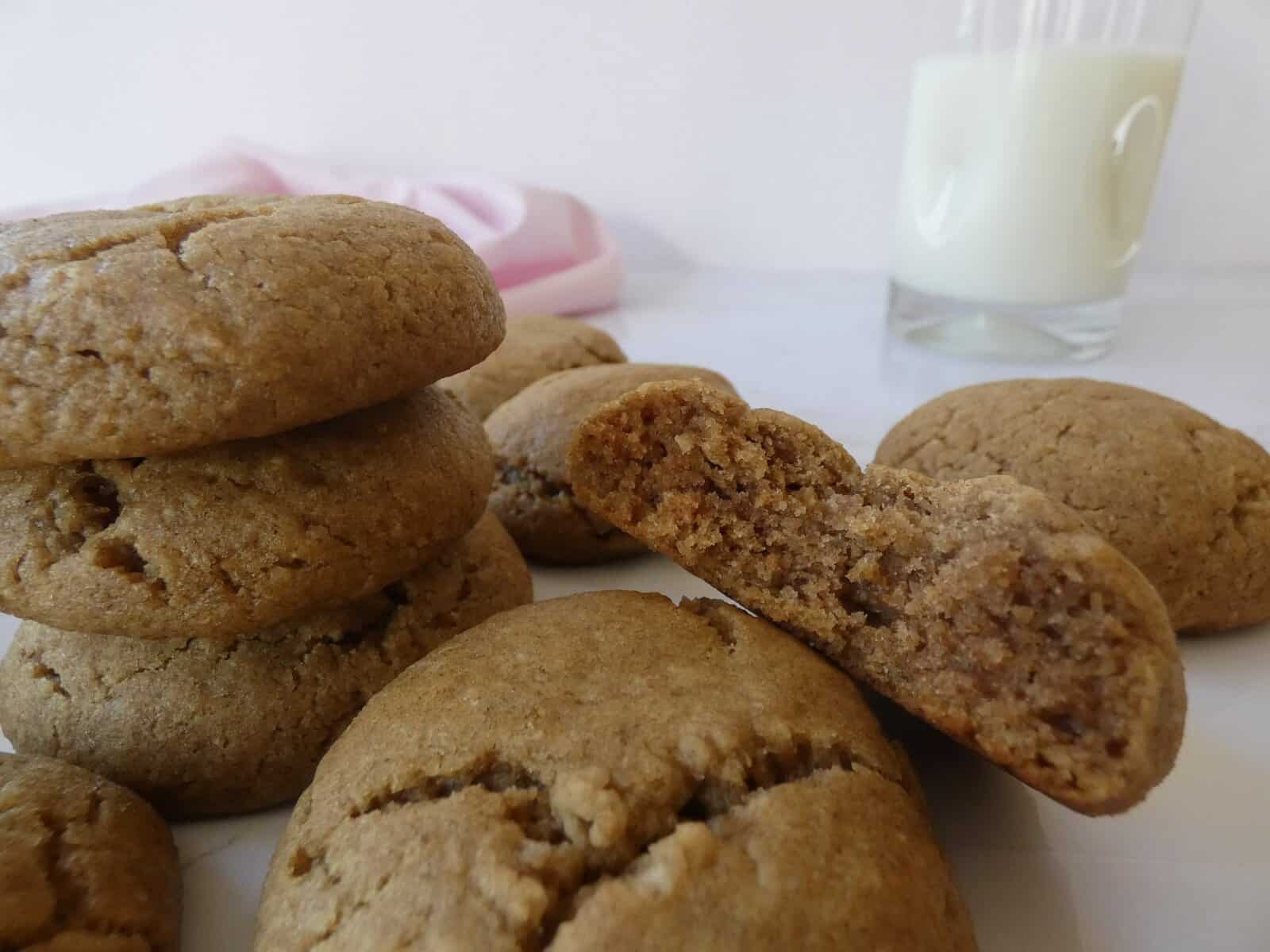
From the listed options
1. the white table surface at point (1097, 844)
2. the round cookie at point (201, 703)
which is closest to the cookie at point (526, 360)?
the white table surface at point (1097, 844)

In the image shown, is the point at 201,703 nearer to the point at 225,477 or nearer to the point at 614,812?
the point at 225,477

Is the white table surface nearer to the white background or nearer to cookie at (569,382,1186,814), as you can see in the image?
cookie at (569,382,1186,814)

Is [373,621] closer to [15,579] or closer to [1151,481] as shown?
[15,579]

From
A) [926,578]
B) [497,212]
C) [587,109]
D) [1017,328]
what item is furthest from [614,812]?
[587,109]

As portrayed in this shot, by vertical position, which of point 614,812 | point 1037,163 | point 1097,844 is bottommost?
point 1097,844

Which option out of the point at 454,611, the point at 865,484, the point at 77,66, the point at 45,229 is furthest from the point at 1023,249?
the point at 77,66

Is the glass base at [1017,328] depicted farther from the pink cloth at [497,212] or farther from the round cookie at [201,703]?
the round cookie at [201,703]
